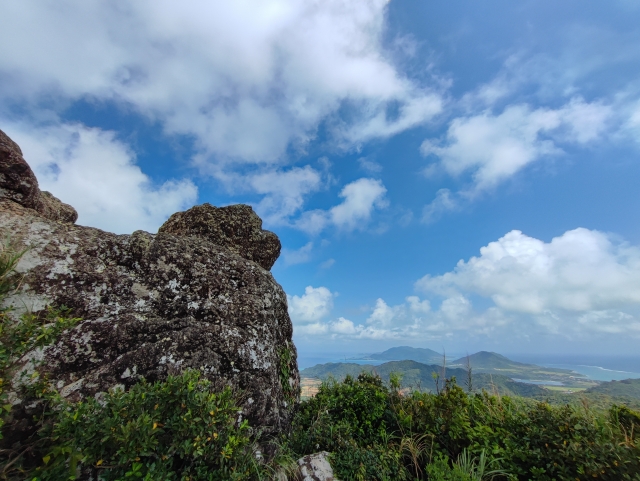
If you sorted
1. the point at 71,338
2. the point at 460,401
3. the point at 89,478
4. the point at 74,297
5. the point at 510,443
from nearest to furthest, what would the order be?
1. the point at 89,478
2. the point at 71,338
3. the point at 74,297
4. the point at 510,443
5. the point at 460,401

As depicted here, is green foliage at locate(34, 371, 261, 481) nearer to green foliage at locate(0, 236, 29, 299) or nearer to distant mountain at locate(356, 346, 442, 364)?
green foliage at locate(0, 236, 29, 299)

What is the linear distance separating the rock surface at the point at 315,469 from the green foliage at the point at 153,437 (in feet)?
4.92

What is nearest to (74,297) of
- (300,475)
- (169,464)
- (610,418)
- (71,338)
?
(71,338)

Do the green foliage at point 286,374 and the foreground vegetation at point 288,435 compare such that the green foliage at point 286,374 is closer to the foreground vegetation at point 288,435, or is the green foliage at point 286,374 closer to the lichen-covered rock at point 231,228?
the foreground vegetation at point 288,435

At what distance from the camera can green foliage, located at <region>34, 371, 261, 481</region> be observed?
12.4 ft

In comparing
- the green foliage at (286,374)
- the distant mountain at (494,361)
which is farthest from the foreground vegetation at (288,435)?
the distant mountain at (494,361)

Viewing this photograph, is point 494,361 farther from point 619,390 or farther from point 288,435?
point 288,435

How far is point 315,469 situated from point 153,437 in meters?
3.31

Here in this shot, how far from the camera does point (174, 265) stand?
270 inches

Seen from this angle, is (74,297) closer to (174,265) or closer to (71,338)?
(71,338)

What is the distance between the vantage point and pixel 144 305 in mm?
6172

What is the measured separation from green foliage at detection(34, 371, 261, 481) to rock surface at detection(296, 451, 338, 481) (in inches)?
59.1

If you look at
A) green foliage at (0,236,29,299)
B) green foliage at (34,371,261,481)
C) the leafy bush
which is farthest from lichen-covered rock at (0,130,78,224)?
the leafy bush

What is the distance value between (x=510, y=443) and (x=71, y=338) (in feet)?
27.4
